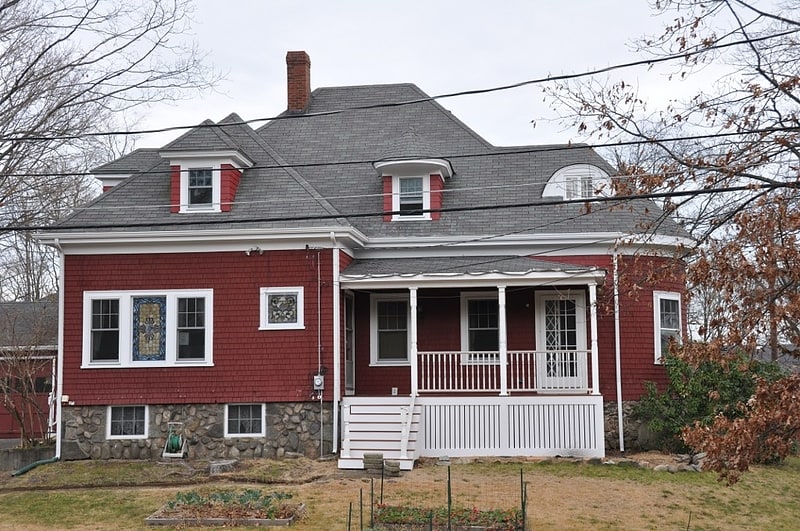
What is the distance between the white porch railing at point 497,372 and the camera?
18203mm

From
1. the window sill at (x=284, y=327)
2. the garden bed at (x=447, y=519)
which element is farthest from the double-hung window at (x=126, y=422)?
the garden bed at (x=447, y=519)

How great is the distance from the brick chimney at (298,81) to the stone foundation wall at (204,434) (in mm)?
9380

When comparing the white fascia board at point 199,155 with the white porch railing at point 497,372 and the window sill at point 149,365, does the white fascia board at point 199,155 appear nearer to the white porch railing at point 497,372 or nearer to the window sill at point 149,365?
the window sill at point 149,365

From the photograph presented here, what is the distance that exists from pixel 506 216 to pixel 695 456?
6.21 meters

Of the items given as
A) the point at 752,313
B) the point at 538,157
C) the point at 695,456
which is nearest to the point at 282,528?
the point at 752,313

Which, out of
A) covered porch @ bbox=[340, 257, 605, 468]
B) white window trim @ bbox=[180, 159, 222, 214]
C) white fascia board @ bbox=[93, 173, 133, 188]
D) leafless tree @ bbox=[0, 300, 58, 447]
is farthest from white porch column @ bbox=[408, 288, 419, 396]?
leafless tree @ bbox=[0, 300, 58, 447]

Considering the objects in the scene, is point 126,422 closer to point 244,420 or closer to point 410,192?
point 244,420

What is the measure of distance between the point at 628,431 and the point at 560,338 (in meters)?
2.28

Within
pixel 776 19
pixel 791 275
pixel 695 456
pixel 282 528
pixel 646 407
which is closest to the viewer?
pixel 791 275

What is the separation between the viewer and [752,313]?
867cm

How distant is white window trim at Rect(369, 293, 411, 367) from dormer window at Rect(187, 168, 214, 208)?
397 cm

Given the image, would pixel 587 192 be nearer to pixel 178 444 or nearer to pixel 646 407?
pixel 646 407

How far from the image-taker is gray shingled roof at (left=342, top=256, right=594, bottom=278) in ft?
58.3

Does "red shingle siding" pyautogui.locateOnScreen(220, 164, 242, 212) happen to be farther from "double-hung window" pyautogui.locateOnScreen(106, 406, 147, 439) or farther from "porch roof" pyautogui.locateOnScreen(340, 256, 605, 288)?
"double-hung window" pyautogui.locateOnScreen(106, 406, 147, 439)
